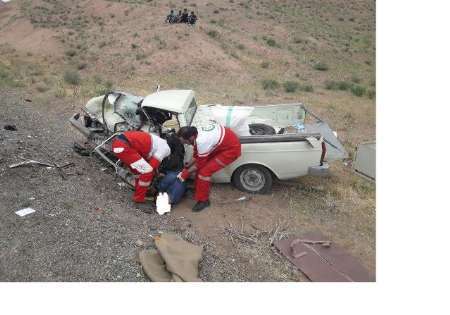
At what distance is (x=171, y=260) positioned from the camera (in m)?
4.42

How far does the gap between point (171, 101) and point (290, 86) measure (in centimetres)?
927

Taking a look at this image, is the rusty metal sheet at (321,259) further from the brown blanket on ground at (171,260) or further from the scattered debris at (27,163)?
the scattered debris at (27,163)

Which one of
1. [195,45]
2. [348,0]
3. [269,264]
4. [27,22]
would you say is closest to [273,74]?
[195,45]

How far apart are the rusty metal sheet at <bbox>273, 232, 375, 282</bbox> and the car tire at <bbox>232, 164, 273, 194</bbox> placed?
1218 mm

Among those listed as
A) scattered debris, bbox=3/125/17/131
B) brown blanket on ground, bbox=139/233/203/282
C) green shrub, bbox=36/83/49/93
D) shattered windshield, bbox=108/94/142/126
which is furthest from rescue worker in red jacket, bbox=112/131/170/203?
green shrub, bbox=36/83/49/93

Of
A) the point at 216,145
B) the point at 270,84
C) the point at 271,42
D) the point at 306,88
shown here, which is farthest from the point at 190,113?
the point at 271,42

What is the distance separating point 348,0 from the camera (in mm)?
37062

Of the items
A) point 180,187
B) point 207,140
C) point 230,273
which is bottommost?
point 230,273

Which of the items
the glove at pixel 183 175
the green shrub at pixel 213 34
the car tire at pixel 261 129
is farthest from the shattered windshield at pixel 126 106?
the green shrub at pixel 213 34

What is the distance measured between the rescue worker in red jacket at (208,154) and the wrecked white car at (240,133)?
0.29 meters

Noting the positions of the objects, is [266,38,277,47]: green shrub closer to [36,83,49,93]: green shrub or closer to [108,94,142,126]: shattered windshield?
[36,83,49,93]: green shrub

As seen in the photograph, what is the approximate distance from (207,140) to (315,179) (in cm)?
247

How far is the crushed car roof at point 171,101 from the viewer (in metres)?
6.08

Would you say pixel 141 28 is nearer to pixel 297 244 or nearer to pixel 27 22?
pixel 27 22
